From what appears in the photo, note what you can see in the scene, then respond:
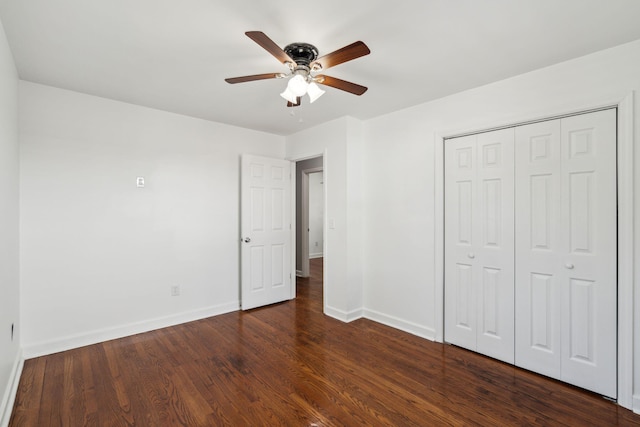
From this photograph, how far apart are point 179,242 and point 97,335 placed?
1.16 meters

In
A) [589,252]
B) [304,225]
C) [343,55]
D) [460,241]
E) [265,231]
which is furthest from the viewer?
[304,225]

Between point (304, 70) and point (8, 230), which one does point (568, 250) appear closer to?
point (304, 70)

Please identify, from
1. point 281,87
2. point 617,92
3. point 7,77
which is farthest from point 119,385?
point 617,92

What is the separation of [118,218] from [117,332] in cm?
116

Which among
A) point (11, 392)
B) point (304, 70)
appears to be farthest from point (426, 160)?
point (11, 392)

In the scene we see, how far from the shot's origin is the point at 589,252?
7.22 ft

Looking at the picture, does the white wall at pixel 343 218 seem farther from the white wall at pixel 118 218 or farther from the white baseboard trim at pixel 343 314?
the white wall at pixel 118 218

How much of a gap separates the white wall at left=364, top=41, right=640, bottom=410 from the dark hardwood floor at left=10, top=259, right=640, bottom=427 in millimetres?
522

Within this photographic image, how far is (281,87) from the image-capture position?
9.00 ft

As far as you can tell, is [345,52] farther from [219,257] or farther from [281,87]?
[219,257]

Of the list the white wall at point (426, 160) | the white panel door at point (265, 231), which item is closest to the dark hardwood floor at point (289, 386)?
the white wall at point (426, 160)

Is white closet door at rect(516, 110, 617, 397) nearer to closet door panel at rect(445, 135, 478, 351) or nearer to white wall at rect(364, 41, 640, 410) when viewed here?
white wall at rect(364, 41, 640, 410)

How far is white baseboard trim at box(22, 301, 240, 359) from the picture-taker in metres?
2.68

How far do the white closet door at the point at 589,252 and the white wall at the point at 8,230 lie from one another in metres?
3.81
